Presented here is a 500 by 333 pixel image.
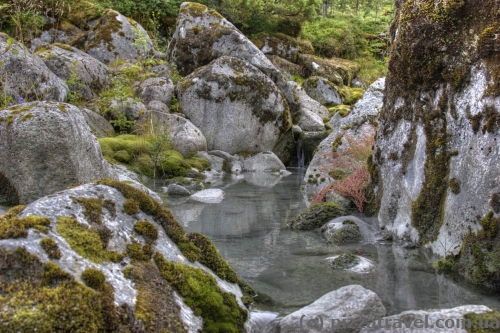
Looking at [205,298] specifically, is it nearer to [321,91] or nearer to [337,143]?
[337,143]

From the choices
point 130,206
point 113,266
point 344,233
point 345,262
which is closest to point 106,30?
point 344,233

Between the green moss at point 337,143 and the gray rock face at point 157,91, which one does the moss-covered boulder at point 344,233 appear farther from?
the gray rock face at point 157,91

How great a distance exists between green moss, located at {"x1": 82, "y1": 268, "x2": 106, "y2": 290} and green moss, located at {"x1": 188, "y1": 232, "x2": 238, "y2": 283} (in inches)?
44.9

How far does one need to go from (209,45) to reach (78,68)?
5879mm

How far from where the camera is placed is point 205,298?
10.5 feet

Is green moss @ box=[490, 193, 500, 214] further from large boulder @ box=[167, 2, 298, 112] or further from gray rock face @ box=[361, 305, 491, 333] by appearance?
large boulder @ box=[167, 2, 298, 112]

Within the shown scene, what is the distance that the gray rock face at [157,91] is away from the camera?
637 inches

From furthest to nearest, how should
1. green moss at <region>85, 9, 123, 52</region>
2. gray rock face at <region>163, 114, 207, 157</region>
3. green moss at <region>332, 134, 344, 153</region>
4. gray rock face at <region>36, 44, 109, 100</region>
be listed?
green moss at <region>85, 9, 123, 52</region> < gray rock face at <region>36, 44, 109, 100</region> < gray rock face at <region>163, 114, 207, 157</region> < green moss at <region>332, 134, 344, 153</region>

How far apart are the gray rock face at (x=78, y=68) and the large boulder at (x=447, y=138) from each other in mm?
10982

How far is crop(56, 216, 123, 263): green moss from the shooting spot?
2.84 m

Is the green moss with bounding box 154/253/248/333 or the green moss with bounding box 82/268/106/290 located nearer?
the green moss with bounding box 82/268/106/290

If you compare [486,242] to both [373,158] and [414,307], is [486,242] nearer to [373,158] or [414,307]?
[414,307]

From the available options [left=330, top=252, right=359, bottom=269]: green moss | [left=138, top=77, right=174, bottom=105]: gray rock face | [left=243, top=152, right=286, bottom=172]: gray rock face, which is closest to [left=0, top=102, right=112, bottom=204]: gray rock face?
[left=330, top=252, right=359, bottom=269]: green moss

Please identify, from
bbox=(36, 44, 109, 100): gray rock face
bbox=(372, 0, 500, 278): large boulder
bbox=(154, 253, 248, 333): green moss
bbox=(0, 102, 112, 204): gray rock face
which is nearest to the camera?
bbox=(154, 253, 248, 333): green moss
